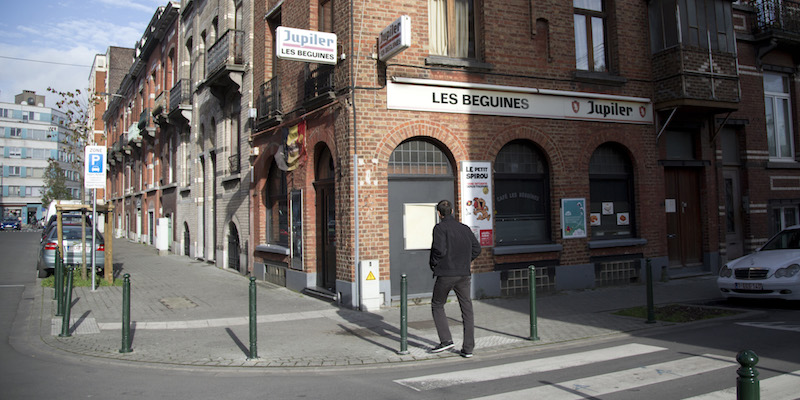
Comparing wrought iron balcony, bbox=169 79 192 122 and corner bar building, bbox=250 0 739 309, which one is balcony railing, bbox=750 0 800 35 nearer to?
corner bar building, bbox=250 0 739 309

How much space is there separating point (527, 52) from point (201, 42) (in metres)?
13.7

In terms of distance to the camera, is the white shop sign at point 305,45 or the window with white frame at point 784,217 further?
the window with white frame at point 784,217

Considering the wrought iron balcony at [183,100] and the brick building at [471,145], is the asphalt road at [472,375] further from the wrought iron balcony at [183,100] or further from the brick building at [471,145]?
the wrought iron balcony at [183,100]

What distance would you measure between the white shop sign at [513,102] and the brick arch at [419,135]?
0.35 m

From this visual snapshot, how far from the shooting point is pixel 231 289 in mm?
13086

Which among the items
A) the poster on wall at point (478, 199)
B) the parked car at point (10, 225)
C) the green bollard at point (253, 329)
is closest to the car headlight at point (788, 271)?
the poster on wall at point (478, 199)

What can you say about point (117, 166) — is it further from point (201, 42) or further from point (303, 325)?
point (303, 325)

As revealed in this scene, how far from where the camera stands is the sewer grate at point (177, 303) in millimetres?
10758

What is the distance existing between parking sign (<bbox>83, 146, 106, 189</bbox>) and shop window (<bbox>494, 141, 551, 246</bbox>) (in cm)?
907

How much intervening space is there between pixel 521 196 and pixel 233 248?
9534 millimetres

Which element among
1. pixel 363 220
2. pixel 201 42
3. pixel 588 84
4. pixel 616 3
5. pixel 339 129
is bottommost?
pixel 363 220

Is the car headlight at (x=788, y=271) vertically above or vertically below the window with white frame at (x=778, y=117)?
below

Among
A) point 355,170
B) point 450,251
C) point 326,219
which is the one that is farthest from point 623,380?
point 326,219

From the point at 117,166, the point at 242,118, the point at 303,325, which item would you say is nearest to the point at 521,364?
the point at 303,325
